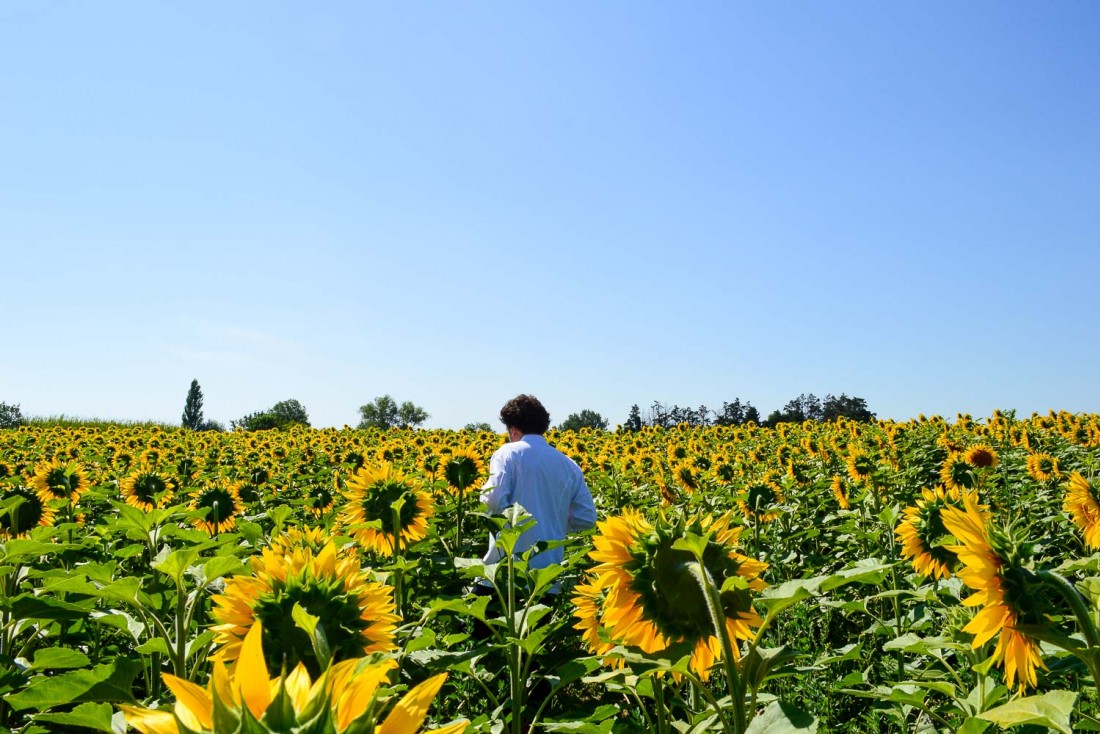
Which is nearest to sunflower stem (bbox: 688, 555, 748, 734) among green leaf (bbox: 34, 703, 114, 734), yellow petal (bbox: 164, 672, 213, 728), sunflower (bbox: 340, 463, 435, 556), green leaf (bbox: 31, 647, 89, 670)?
yellow petal (bbox: 164, 672, 213, 728)

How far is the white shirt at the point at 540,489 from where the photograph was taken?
521 cm

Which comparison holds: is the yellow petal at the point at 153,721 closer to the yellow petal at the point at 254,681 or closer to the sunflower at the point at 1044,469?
the yellow petal at the point at 254,681

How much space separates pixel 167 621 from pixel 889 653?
3728mm

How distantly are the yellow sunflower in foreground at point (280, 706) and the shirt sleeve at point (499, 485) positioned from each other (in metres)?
4.31

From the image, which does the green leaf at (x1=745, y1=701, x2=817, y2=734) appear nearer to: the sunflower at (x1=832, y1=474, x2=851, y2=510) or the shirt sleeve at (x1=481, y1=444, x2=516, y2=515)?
the shirt sleeve at (x1=481, y1=444, x2=516, y2=515)

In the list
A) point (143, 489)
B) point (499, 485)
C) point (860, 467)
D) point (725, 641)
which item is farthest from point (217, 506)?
point (860, 467)

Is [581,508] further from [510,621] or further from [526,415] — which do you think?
[510,621]

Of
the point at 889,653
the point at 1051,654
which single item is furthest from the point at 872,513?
the point at 1051,654

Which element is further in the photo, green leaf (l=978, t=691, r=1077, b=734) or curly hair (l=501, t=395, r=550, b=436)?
curly hair (l=501, t=395, r=550, b=436)

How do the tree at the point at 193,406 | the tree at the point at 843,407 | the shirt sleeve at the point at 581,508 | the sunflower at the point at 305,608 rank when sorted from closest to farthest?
the sunflower at the point at 305,608
the shirt sleeve at the point at 581,508
the tree at the point at 843,407
the tree at the point at 193,406

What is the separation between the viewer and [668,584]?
1509mm

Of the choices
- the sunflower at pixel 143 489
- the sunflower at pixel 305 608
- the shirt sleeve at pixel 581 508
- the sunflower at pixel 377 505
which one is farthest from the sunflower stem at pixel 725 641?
the sunflower at pixel 143 489

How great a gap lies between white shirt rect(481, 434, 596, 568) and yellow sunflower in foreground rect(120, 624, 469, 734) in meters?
4.39

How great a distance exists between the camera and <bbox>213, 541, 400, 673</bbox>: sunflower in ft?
4.57
